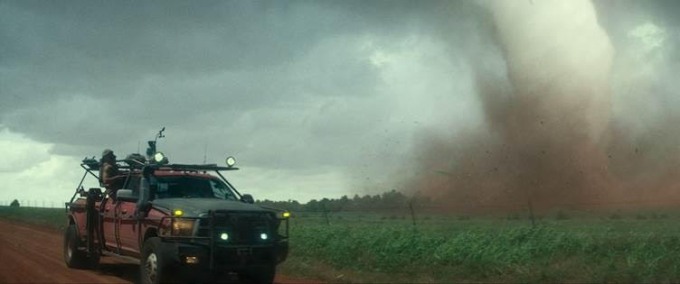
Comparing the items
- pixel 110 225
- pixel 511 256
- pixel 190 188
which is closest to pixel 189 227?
pixel 190 188

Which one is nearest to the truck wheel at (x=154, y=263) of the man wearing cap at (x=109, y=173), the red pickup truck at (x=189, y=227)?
the red pickup truck at (x=189, y=227)

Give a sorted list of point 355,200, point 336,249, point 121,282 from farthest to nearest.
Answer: point 355,200, point 336,249, point 121,282

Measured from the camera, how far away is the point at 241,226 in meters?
10.0

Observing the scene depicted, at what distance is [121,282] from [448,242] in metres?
8.08

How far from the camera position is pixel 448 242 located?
16.0 m

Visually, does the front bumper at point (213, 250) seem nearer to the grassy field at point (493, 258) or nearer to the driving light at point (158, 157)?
the driving light at point (158, 157)

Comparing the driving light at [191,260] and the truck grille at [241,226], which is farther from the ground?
the truck grille at [241,226]

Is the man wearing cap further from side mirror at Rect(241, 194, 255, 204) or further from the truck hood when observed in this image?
side mirror at Rect(241, 194, 255, 204)

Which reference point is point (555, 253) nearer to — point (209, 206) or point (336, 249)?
point (336, 249)

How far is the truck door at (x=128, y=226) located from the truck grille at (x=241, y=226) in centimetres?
197

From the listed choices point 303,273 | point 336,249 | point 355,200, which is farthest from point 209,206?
point 355,200

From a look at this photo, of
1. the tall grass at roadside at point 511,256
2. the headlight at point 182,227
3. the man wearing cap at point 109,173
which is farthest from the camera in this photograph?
the man wearing cap at point 109,173

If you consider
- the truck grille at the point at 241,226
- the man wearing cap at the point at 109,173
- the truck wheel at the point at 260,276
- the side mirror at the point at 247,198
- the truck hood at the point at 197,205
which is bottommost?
the truck wheel at the point at 260,276

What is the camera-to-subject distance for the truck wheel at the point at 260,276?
10.4 m
